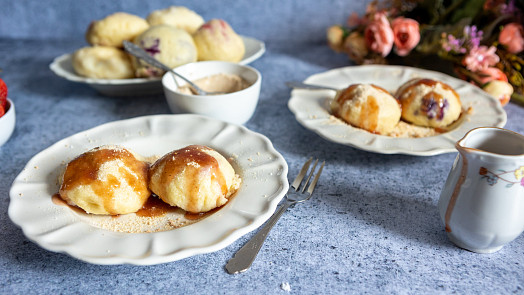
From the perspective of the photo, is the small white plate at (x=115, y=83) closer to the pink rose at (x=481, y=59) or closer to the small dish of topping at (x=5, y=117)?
the small dish of topping at (x=5, y=117)

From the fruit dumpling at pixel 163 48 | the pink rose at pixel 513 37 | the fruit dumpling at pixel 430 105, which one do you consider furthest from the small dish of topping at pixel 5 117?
the pink rose at pixel 513 37

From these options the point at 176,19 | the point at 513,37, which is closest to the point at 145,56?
the point at 176,19

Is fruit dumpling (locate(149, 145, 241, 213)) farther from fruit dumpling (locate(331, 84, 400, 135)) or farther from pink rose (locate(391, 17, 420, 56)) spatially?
pink rose (locate(391, 17, 420, 56))

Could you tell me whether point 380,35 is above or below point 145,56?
above

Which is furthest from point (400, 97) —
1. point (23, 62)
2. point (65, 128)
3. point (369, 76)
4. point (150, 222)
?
point (23, 62)

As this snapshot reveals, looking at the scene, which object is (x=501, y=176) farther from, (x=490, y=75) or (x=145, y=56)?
(x=145, y=56)

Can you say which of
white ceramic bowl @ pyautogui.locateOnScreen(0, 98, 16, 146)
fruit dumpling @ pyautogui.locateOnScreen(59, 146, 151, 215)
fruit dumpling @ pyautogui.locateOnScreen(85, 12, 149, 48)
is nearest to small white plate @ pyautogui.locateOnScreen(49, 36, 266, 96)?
fruit dumpling @ pyautogui.locateOnScreen(85, 12, 149, 48)

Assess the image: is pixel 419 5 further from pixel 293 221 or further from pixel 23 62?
pixel 23 62

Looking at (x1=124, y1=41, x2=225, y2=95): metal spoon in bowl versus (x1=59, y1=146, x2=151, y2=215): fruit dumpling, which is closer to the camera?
(x1=59, y1=146, x2=151, y2=215): fruit dumpling
